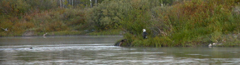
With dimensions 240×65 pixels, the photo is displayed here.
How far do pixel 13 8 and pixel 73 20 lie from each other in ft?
→ 42.8

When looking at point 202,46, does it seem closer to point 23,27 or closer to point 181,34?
point 181,34

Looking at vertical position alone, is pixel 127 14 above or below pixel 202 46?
above

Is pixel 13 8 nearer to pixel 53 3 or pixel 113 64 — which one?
pixel 53 3

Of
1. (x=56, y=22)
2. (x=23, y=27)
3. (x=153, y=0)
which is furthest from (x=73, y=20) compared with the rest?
(x=153, y=0)

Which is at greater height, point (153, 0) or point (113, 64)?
point (153, 0)

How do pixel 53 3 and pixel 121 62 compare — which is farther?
pixel 53 3

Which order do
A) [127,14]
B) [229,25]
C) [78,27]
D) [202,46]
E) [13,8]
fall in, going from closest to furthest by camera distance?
[202,46]
[229,25]
[127,14]
[78,27]
[13,8]

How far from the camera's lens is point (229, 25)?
2630 cm

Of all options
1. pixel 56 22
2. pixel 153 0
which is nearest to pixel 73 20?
pixel 56 22

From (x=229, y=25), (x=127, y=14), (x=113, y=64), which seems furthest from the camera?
(x=127, y=14)

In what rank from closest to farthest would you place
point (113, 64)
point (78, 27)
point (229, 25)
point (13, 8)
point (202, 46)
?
1. point (113, 64)
2. point (202, 46)
3. point (229, 25)
4. point (78, 27)
5. point (13, 8)

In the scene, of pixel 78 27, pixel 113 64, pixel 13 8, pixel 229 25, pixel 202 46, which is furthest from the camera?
pixel 13 8

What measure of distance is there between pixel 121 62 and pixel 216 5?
1315cm

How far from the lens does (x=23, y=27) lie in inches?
2613
